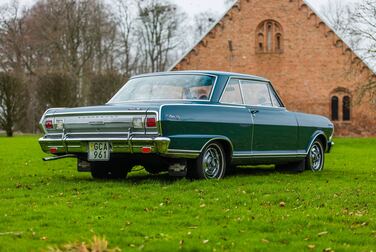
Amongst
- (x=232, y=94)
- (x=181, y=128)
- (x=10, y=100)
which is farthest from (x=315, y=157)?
(x=10, y=100)

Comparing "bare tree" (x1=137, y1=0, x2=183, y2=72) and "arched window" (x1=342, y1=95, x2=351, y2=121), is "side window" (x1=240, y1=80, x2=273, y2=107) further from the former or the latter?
"bare tree" (x1=137, y1=0, x2=183, y2=72)

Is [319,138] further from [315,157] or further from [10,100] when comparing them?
[10,100]

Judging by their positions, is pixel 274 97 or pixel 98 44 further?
pixel 98 44

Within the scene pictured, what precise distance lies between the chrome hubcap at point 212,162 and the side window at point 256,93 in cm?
124

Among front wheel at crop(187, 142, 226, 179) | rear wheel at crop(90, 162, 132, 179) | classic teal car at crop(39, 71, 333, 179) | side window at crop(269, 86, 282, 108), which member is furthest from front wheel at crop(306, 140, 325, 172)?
rear wheel at crop(90, 162, 132, 179)

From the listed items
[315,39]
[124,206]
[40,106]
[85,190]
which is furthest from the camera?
[40,106]

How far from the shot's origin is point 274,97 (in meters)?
12.5

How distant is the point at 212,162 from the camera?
1066 cm

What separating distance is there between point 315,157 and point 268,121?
211 centimetres

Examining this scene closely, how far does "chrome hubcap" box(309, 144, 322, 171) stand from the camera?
43.5ft

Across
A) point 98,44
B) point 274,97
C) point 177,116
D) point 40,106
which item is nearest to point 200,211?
point 177,116

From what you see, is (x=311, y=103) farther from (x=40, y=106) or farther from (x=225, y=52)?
(x=40, y=106)

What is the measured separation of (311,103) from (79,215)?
37.6 metres

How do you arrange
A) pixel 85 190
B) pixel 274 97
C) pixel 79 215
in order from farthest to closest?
pixel 274 97
pixel 85 190
pixel 79 215
